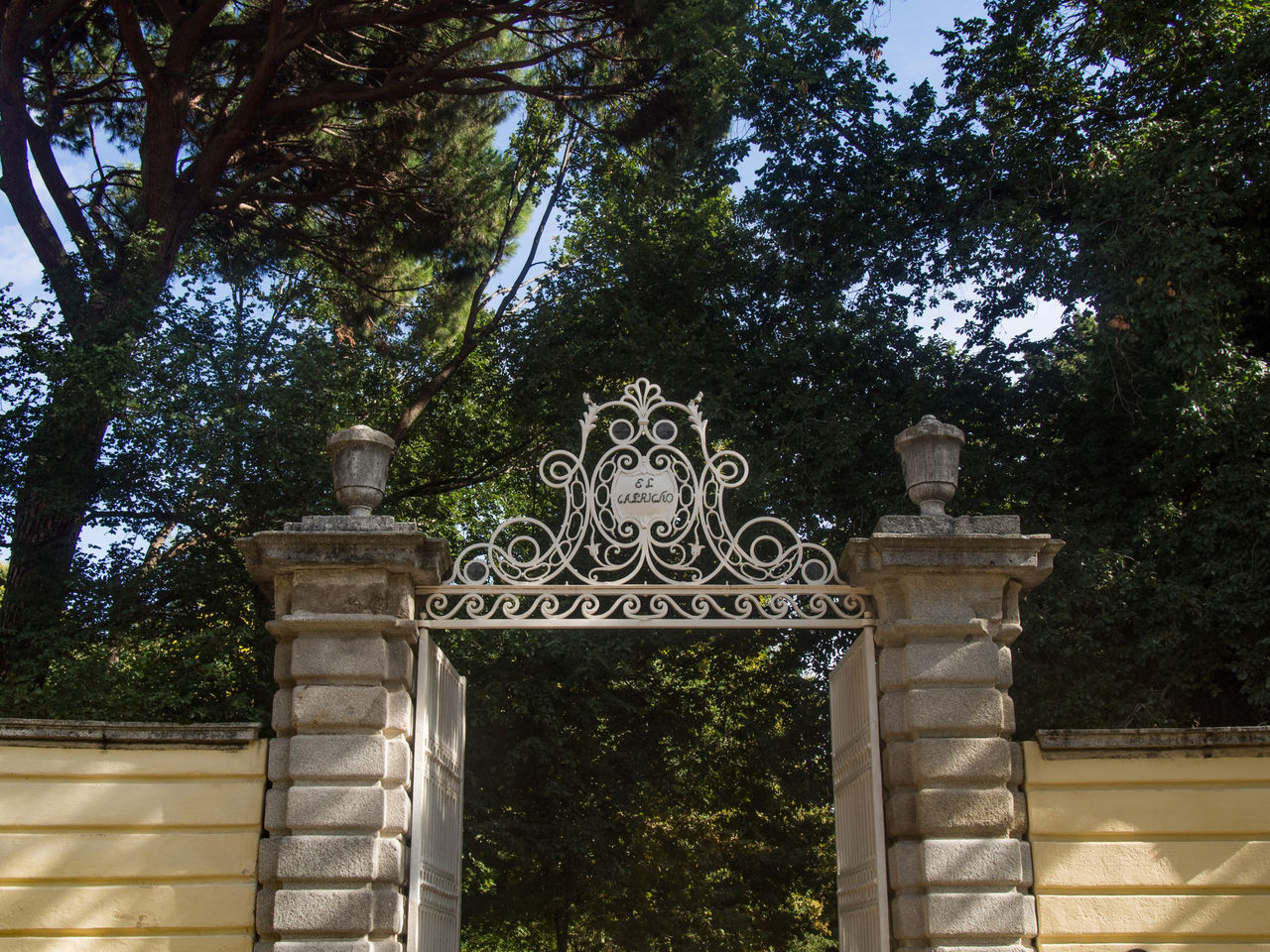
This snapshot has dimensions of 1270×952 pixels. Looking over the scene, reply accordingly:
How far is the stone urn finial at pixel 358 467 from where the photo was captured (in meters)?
6.10

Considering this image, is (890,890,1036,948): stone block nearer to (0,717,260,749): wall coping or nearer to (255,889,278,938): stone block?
(255,889,278,938): stone block

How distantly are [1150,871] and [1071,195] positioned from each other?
7504 mm

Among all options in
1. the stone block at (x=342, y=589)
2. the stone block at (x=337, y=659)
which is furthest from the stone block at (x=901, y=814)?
the stone block at (x=342, y=589)

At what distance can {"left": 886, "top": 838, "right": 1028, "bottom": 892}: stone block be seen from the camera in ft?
18.1

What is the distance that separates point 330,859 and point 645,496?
240 centimetres

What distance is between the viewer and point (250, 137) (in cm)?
1335

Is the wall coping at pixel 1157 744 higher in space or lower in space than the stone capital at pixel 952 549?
lower

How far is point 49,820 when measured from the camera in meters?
5.62

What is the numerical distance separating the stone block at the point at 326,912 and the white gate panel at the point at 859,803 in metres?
2.39

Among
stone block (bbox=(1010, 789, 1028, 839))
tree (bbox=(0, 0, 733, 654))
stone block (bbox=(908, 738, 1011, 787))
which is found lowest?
stone block (bbox=(1010, 789, 1028, 839))

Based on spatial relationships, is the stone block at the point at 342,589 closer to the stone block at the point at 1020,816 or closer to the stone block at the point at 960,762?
the stone block at the point at 960,762

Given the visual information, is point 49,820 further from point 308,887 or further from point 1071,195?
point 1071,195

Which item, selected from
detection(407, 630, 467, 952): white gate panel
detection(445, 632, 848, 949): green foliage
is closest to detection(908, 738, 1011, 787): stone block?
detection(407, 630, 467, 952): white gate panel

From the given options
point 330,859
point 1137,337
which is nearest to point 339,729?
point 330,859
